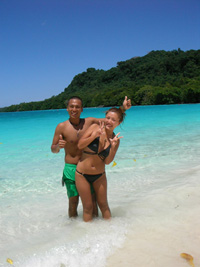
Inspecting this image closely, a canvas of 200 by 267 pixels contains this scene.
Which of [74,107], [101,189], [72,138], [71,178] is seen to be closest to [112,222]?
[101,189]

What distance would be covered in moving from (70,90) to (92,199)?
359 feet

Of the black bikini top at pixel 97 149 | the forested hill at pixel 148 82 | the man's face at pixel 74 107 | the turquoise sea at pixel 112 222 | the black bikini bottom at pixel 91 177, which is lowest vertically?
the turquoise sea at pixel 112 222

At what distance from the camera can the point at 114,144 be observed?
2543 millimetres

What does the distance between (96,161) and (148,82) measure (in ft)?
259

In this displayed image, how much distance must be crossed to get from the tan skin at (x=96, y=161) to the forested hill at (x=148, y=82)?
193 feet

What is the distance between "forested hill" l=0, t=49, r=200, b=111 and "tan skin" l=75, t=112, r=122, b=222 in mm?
58871

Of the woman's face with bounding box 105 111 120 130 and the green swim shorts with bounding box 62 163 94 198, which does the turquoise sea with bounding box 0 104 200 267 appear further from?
the woman's face with bounding box 105 111 120 130

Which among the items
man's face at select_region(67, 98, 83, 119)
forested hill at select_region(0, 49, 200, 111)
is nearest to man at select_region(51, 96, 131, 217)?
man's face at select_region(67, 98, 83, 119)

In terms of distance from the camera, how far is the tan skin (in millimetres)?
2598

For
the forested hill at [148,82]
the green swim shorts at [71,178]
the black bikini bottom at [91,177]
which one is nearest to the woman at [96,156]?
the black bikini bottom at [91,177]

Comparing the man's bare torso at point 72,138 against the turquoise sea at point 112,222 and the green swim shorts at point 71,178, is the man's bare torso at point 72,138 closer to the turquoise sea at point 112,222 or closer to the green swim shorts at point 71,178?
the green swim shorts at point 71,178

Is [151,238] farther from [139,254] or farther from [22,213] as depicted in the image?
[22,213]

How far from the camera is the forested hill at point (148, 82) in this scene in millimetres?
62534

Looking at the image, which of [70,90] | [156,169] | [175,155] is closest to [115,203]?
[156,169]
